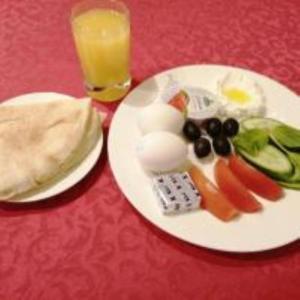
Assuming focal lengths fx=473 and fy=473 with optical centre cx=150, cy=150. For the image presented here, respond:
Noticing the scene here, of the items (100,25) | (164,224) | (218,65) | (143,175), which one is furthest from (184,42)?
(164,224)

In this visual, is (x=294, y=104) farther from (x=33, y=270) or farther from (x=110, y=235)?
(x=33, y=270)

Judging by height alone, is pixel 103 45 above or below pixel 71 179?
above

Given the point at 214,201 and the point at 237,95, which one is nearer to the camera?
the point at 214,201

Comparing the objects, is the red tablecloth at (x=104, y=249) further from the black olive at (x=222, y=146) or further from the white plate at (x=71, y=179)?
the black olive at (x=222, y=146)

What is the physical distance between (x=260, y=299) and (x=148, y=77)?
54cm

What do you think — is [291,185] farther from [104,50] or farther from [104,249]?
[104,50]

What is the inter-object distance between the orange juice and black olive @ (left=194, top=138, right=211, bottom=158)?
0.24m

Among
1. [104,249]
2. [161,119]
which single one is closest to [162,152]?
[161,119]

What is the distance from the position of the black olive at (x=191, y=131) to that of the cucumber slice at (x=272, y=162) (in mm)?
81

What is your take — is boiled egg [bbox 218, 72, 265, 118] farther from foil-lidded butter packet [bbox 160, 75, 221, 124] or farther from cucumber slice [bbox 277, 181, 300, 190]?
cucumber slice [bbox 277, 181, 300, 190]

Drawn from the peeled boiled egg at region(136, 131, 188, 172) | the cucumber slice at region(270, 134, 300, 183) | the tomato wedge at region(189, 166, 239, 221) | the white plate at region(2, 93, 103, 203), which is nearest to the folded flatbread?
the white plate at region(2, 93, 103, 203)

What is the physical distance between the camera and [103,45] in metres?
0.95

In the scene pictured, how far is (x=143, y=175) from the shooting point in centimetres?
85

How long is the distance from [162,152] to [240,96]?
0.25m
